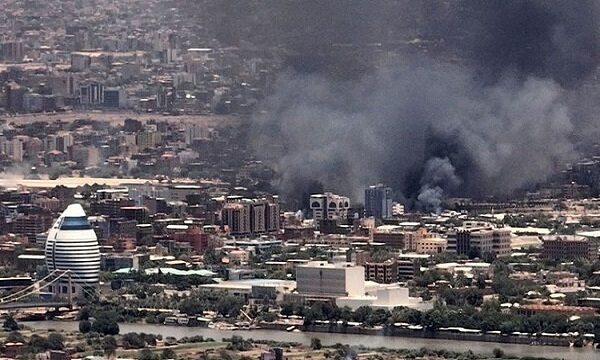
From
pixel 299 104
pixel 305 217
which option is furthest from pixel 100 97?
pixel 305 217

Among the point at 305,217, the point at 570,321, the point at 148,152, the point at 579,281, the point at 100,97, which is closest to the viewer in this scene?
the point at 570,321

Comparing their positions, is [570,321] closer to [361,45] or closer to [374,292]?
[374,292]

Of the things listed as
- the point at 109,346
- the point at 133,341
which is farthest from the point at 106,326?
the point at 109,346

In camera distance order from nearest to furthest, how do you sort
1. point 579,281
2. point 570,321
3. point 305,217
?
point 570,321 < point 579,281 < point 305,217

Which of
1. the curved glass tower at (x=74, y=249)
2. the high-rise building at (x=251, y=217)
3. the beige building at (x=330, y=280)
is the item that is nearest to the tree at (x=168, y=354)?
the beige building at (x=330, y=280)

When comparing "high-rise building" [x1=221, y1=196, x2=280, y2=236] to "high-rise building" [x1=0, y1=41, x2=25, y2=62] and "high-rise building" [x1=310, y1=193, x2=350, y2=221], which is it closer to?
"high-rise building" [x1=310, y1=193, x2=350, y2=221]

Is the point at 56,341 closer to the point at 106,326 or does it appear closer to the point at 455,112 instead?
the point at 106,326
